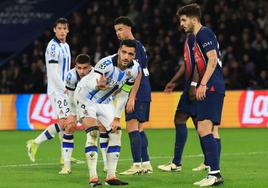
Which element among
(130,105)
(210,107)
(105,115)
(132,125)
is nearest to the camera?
(210,107)

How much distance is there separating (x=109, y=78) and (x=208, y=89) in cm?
119

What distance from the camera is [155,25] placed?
25.8 meters

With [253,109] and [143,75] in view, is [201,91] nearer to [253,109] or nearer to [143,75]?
[143,75]

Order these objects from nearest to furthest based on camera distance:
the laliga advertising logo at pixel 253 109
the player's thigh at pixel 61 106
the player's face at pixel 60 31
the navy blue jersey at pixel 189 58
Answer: the navy blue jersey at pixel 189 58 < the player's thigh at pixel 61 106 < the player's face at pixel 60 31 < the laliga advertising logo at pixel 253 109

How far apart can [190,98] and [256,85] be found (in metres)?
11.0

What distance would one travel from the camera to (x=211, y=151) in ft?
34.1

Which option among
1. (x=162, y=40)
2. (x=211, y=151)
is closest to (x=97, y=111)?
(x=211, y=151)

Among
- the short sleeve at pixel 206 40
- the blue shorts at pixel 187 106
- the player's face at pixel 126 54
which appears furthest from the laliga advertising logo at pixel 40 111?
the short sleeve at pixel 206 40

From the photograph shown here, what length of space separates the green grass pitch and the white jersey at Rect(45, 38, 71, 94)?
1192mm

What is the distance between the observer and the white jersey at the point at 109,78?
1027 centimetres

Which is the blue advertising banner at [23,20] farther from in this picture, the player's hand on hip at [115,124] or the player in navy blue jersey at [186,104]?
the player's hand on hip at [115,124]

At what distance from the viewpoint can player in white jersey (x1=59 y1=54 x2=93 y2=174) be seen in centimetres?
1149

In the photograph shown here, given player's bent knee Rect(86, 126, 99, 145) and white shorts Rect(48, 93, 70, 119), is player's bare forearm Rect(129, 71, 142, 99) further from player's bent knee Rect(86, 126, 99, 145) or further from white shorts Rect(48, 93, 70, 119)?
white shorts Rect(48, 93, 70, 119)

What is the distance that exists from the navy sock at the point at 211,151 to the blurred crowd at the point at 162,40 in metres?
12.4
